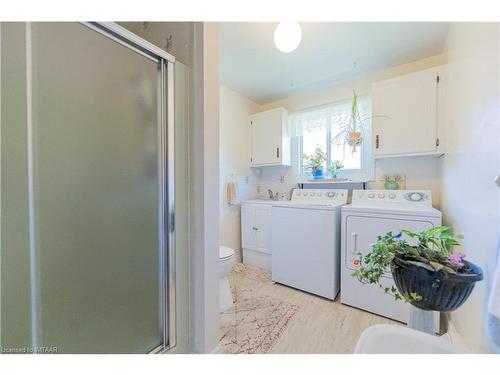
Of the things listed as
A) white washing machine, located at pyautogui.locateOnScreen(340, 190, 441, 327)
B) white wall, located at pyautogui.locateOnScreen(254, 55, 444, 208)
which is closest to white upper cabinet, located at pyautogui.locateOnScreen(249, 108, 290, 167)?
white wall, located at pyautogui.locateOnScreen(254, 55, 444, 208)

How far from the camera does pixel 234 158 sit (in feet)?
9.06

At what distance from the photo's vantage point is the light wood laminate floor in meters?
1.31

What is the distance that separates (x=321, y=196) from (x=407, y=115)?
109 centimetres

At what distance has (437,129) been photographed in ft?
5.63

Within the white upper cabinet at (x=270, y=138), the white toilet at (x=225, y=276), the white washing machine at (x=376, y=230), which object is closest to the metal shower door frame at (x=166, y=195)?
the white toilet at (x=225, y=276)

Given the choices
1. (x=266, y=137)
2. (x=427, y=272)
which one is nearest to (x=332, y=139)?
(x=266, y=137)

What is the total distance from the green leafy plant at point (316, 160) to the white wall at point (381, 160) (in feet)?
0.64

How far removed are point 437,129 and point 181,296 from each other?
7.56 feet

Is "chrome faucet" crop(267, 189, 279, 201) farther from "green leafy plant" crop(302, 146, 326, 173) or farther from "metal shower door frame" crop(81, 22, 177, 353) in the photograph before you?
"metal shower door frame" crop(81, 22, 177, 353)

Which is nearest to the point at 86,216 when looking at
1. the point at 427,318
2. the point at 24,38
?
the point at 24,38

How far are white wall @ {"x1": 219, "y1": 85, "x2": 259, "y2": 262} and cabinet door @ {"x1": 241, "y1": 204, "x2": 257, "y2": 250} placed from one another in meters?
0.12

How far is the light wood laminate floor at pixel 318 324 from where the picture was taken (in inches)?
51.6

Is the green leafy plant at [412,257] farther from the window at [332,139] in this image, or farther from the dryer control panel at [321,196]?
the window at [332,139]
